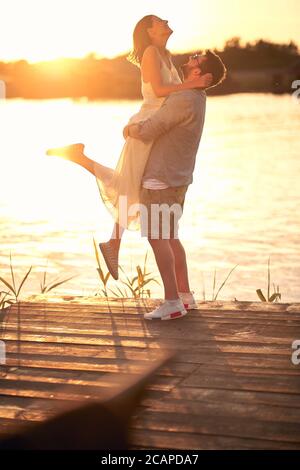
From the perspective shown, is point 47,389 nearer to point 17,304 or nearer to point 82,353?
point 82,353

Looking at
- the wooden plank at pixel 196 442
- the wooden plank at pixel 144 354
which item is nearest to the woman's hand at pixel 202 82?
the wooden plank at pixel 144 354

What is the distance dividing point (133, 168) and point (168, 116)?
342 mm

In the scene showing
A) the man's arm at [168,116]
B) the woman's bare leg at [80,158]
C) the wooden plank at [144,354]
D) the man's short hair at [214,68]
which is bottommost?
the wooden plank at [144,354]

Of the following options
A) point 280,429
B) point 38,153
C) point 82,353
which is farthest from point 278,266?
point 38,153

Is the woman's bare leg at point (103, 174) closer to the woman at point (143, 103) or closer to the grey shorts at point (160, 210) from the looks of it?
the woman at point (143, 103)

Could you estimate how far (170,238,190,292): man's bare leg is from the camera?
5.41 metres

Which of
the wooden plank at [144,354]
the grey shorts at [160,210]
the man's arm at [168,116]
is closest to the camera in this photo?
the wooden plank at [144,354]

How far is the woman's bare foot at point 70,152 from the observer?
215 inches

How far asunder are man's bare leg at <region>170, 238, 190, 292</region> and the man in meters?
0.13

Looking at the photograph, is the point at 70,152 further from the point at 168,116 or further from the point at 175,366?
the point at 175,366

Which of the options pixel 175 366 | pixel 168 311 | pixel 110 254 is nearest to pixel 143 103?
pixel 110 254

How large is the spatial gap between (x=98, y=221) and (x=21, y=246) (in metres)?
2.47

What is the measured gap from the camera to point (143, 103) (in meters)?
5.26
